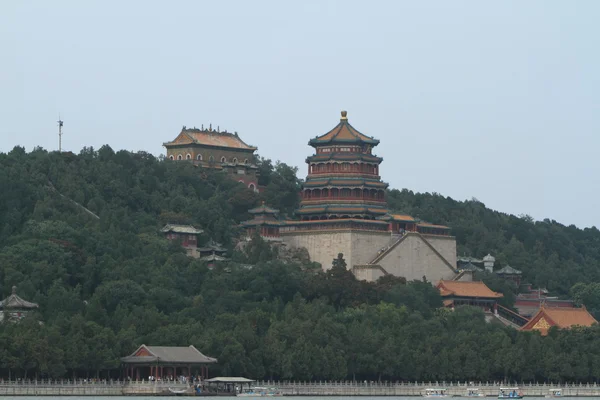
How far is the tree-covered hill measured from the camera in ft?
305

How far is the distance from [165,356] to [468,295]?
28.5 metres

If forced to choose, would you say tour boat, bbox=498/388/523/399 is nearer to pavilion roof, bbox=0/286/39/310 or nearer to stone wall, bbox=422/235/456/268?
stone wall, bbox=422/235/456/268

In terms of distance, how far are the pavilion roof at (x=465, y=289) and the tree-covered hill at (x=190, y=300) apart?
2.34 metres

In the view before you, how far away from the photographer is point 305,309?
10075 centimetres

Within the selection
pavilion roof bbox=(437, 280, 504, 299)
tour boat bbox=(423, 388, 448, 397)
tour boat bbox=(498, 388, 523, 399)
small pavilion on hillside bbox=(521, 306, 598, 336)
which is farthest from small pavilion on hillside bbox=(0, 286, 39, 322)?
small pavilion on hillside bbox=(521, 306, 598, 336)

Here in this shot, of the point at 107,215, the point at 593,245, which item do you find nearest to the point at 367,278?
the point at 107,215

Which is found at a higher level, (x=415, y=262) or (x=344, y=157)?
(x=344, y=157)

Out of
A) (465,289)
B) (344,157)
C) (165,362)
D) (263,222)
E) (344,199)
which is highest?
(344,157)

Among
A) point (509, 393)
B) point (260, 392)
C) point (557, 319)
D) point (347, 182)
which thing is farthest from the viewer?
point (347, 182)

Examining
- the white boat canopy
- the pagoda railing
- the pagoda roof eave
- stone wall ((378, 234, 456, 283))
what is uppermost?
the pagoda roof eave

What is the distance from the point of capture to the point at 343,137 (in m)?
120

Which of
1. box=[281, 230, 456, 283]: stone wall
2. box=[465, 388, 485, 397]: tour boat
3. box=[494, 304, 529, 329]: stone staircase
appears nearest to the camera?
box=[465, 388, 485, 397]: tour boat

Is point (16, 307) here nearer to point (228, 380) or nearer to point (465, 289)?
point (228, 380)

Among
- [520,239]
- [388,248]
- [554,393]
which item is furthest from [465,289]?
[520,239]
